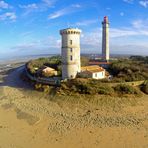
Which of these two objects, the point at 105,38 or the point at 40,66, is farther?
the point at 105,38

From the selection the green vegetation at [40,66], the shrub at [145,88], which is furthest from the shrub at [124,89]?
the green vegetation at [40,66]

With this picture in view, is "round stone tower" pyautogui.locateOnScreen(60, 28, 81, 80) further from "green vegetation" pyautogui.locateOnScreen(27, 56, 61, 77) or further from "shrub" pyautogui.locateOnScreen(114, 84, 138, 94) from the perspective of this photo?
"shrub" pyautogui.locateOnScreen(114, 84, 138, 94)

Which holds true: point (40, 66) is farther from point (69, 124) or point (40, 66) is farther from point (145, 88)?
point (69, 124)

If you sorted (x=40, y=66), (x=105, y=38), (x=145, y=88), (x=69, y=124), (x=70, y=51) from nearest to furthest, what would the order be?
(x=69, y=124) → (x=145, y=88) → (x=70, y=51) → (x=40, y=66) → (x=105, y=38)

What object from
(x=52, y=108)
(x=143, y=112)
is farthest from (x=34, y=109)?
(x=143, y=112)

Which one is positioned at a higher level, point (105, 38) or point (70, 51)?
point (105, 38)

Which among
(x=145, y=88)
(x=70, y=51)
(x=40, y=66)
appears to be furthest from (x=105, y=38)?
(x=145, y=88)

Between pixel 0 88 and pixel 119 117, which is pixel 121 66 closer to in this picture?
pixel 119 117

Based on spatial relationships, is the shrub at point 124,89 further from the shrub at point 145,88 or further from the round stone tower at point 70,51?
the round stone tower at point 70,51
